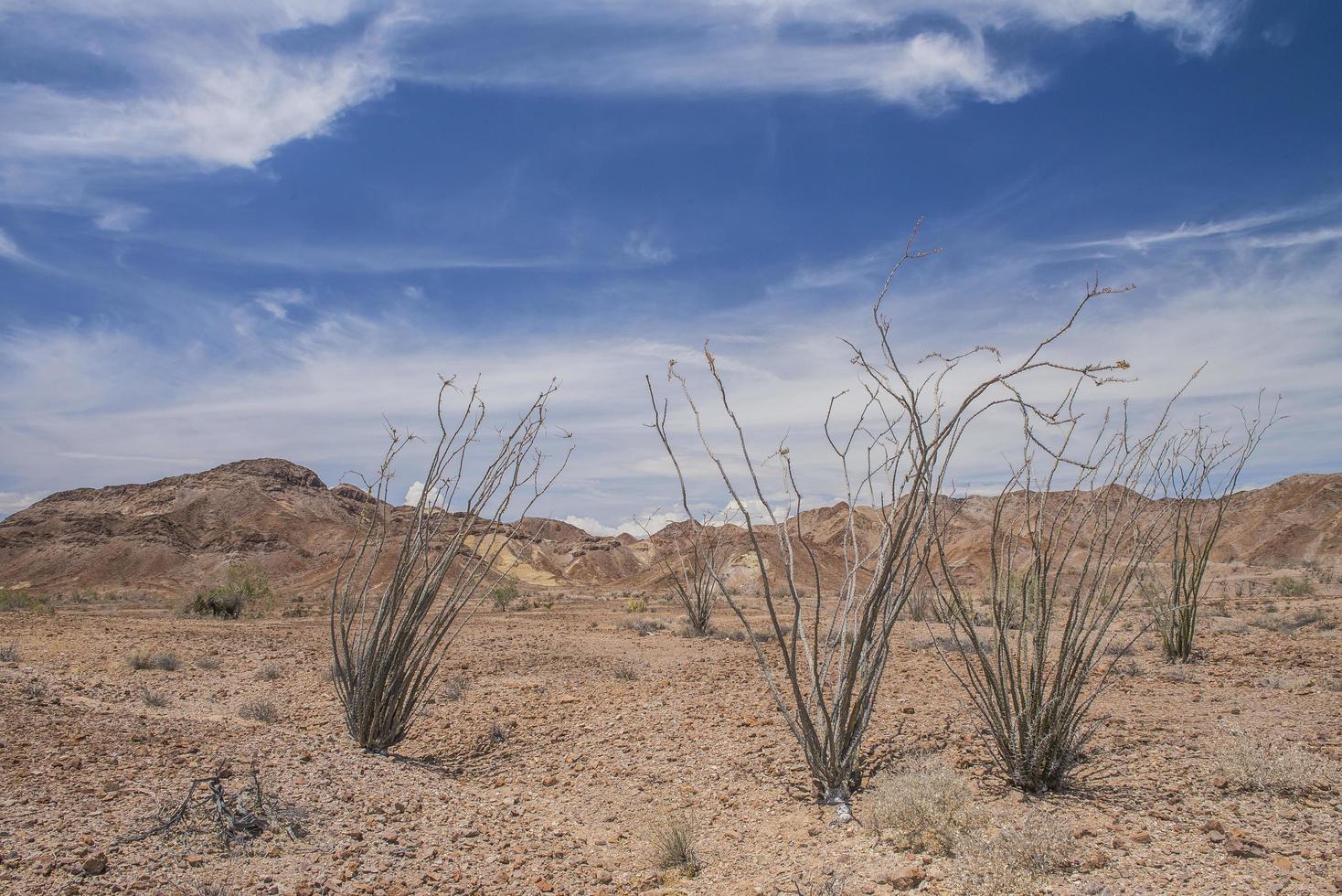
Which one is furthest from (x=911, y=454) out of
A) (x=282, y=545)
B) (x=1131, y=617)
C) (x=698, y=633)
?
(x=282, y=545)

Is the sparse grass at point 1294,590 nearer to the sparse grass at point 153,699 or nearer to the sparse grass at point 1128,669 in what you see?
the sparse grass at point 1128,669

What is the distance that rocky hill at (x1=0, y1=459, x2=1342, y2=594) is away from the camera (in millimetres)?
44656

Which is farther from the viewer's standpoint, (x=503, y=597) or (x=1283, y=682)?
(x=503, y=597)

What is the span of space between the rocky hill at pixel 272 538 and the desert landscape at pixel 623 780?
1115 inches

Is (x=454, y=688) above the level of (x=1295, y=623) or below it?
below

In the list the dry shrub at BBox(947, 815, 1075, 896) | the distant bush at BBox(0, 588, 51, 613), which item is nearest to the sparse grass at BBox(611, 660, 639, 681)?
the dry shrub at BBox(947, 815, 1075, 896)

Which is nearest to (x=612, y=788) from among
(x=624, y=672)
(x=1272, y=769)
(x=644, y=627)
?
(x=1272, y=769)

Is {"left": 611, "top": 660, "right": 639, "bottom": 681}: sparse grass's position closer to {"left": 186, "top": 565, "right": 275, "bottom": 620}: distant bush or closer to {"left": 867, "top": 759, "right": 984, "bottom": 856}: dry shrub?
{"left": 867, "top": 759, "right": 984, "bottom": 856}: dry shrub

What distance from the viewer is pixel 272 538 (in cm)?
5534

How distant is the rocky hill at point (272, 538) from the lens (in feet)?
147

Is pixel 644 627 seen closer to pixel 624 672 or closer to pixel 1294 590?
pixel 624 672

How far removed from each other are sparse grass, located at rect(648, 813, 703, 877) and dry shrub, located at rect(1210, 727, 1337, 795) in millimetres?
3190

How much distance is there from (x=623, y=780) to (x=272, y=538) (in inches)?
2230

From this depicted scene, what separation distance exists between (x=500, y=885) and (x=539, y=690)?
4831 mm
